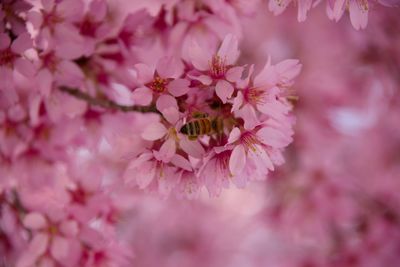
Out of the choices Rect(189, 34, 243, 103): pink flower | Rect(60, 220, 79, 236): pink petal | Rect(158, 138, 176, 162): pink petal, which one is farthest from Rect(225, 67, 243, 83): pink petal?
Rect(60, 220, 79, 236): pink petal

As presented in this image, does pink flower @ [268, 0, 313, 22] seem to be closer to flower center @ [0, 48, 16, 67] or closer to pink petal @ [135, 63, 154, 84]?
pink petal @ [135, 63, 154, 84]

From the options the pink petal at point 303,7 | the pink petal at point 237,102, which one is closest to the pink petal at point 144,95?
the pink petal at point 237,102

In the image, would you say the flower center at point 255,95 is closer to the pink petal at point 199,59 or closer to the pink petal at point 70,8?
the pink petal at point 199,59

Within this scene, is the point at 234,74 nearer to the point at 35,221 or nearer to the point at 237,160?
the point at 237,160

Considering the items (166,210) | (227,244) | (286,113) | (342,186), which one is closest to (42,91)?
(286,113)

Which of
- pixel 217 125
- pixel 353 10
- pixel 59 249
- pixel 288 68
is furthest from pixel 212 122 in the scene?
pixel 59 249
